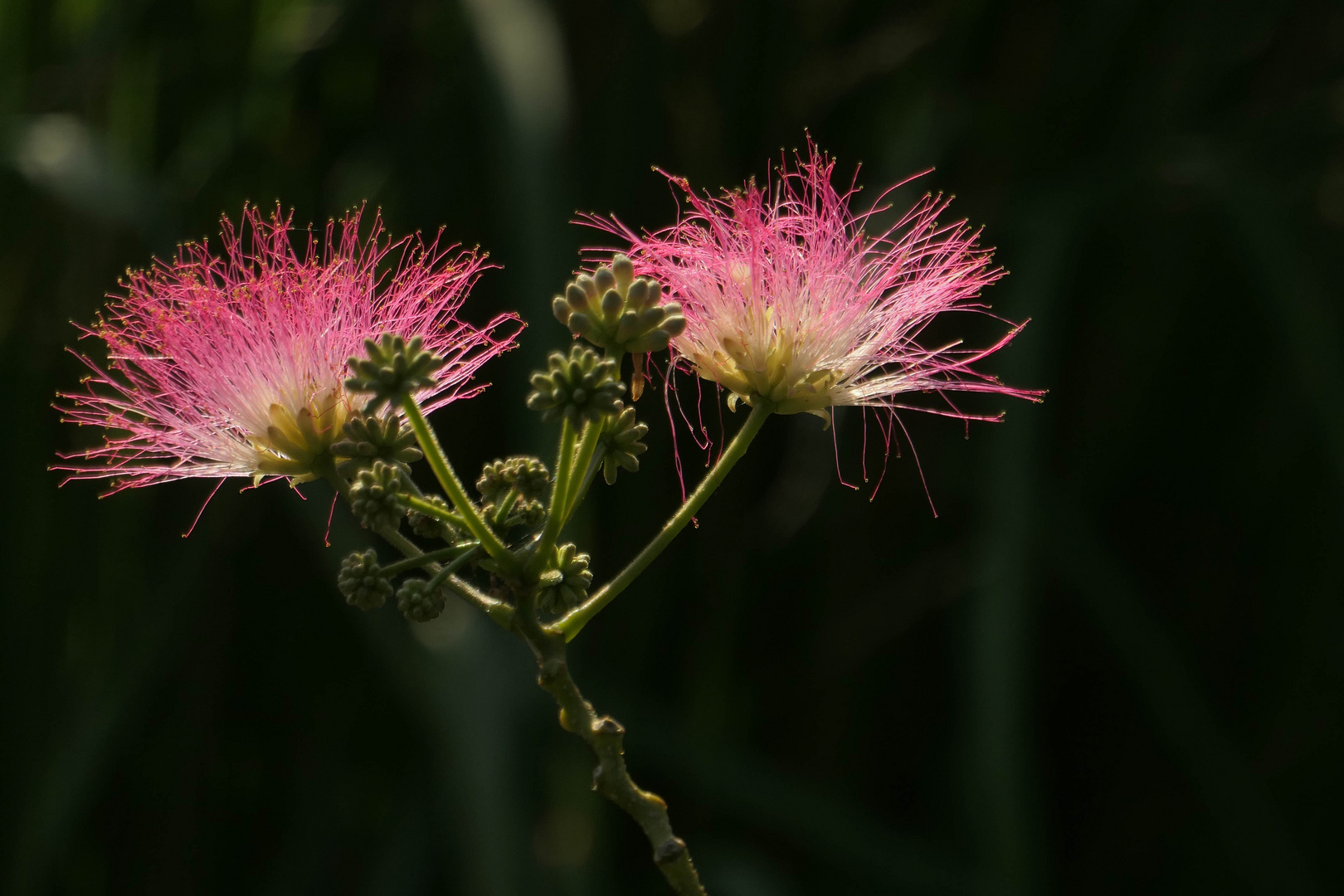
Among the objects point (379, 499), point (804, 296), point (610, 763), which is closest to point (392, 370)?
point (379, 499)

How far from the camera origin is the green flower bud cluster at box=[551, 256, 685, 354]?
856 mm

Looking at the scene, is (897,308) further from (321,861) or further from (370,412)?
(321,861)

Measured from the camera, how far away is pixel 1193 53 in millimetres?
3438

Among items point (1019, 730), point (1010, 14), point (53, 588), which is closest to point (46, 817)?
point (53, 588)

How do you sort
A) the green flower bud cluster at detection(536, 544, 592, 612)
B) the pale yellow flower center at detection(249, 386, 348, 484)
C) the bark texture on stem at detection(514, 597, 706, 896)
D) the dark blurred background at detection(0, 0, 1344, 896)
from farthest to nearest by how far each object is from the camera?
the dark blurred background at detection(0, 0, 1344, 896), the pale yellow flower center at detection(249, 386, 348, 484), the green flower bud cluster at detection(536, 544, 592, 612), the bark texture on stem at detection(514, 597, 706, 896)

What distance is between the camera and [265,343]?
1073mm

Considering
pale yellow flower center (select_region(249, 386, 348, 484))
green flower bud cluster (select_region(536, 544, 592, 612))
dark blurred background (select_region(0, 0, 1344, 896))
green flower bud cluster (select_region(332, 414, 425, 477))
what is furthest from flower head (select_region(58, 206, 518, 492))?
dark blurred background (select_region(0, 0, 1344, 896))

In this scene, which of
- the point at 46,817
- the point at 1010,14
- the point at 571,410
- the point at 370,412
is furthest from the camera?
the point at 1010,14

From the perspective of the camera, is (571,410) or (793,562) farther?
(793,562)

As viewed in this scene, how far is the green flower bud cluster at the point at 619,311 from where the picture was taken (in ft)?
2.81

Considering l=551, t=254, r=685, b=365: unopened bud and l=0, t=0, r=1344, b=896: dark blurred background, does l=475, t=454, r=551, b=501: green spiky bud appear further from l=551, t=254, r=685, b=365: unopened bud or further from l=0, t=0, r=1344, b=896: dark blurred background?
l=0, t=0, r=1344, b=896: dark blurred background

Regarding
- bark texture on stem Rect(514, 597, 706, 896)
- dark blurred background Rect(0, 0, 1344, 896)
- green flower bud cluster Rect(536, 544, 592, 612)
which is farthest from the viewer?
dark blurred background Rect(0, 0, 1344, 896)

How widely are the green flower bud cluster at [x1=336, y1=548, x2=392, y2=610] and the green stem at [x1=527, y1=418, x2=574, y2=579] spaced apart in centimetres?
13

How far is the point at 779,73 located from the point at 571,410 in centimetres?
289
